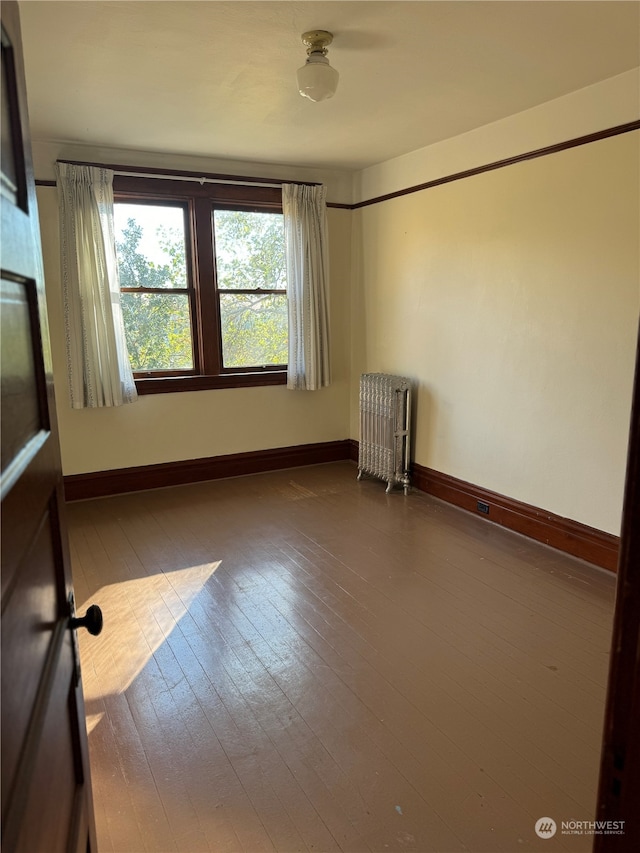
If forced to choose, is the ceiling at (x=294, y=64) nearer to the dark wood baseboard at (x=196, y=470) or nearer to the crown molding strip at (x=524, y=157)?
the crown molding strip at (x=524, y=157)

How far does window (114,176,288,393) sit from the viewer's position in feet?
13.9

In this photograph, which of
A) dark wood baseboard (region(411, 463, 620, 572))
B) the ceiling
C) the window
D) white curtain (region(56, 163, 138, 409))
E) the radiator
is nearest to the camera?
the ceiling

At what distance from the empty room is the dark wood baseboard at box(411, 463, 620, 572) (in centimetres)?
3

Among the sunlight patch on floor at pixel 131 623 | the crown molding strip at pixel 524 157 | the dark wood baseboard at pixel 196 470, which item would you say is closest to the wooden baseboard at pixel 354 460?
the dark wood baseboard at pixel 196 470

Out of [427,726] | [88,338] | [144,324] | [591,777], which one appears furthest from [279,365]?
[591,777]

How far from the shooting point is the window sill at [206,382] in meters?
4.42

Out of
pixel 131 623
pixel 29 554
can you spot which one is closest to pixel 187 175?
pixel 131 623

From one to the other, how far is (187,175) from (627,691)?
4442 millimetres

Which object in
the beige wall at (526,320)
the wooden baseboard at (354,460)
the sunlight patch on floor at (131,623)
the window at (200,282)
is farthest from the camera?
the window at (200,282)

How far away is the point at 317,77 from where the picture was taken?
236 centimetres

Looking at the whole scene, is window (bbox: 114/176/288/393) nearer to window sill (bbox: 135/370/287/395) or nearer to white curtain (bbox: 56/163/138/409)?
window sill (bbox: 135/370/287/395)

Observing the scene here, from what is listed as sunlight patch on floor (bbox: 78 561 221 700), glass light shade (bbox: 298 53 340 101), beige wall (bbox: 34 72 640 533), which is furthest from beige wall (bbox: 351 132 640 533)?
sunlight patch on floor (bbox: 78 561 221 700)

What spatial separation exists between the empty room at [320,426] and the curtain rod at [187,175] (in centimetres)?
3

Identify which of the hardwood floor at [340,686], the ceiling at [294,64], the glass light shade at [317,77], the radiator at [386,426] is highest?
the ceiling at [294,64]
